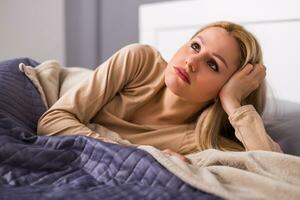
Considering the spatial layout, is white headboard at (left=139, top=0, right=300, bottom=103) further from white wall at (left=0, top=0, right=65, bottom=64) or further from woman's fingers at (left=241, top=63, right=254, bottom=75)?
white wall at (left=0, top=0, right=65, bottom=64)

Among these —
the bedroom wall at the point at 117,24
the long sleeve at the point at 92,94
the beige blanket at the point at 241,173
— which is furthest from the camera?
the bedroom wall at the point at 117,24

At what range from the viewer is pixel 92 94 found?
3.72ft

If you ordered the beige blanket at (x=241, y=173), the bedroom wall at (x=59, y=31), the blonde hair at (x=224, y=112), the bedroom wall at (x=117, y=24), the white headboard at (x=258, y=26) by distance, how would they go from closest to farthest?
the beige blanket at (x=241, y=173) → the blonde hair at (x=224, y=112) → the white headboard at (x=258, y=26) → the bedroom wall at (x=117, y=24) → the bedroom wall at (x=59, y=31)

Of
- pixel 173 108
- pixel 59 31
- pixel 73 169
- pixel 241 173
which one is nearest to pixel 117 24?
pixel 59 31

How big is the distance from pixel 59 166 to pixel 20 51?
1.44 meters

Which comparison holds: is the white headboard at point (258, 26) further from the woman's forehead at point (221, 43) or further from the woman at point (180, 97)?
the woman's forehead at point (221, 43)

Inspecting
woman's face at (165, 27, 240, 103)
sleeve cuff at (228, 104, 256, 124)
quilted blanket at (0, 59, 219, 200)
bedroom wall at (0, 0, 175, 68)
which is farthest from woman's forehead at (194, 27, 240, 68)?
bedroom wall at (0, 0, 175, 68)

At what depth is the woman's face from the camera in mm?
1112

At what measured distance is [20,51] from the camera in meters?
2.21

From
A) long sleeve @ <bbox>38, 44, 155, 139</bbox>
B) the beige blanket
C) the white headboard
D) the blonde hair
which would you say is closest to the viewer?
the beige blanket

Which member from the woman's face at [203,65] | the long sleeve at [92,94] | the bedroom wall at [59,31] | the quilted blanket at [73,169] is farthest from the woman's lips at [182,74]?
the bedroom wall at [59,31]

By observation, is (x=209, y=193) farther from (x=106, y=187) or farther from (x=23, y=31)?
(x=23, y=31)

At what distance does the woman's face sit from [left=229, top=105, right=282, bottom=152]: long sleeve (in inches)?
3.8

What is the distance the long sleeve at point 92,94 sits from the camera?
3.57ft
